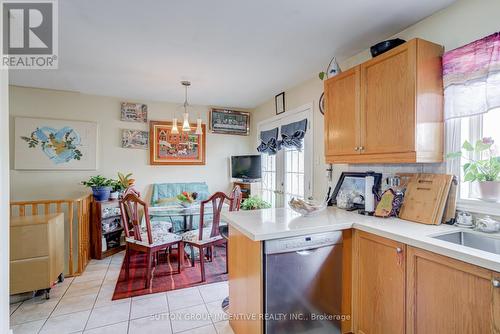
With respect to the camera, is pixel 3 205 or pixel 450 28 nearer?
pixel 3 205

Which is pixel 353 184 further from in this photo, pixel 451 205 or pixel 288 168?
pixel 288 168

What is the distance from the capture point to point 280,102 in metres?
3.83

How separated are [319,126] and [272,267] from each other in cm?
195

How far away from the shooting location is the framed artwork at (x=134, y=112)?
4.13m

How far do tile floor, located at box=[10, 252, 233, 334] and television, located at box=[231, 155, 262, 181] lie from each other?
1.97 m

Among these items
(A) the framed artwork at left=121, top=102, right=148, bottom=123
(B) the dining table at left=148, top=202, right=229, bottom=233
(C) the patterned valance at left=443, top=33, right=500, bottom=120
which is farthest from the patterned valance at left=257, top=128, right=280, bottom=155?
(C) the patterned valance at left=443, top=33, right=500, bottom=120

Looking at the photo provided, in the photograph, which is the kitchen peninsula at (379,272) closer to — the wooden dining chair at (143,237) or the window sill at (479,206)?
the window sill at (479,206)

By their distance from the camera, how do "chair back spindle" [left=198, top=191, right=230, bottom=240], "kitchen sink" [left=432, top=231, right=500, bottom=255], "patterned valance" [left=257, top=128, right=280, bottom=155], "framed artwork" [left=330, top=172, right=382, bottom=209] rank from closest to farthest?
"kitchen sink" [left=432, top=231, right=500, bottom=255], "framed artwork" [left=330, top=172, right=382, bottom=209], "chair back spindle" [left=198, top=191, right=230, bottom=240], "patterned valance" [left=257, top=128, right=280, bottom=155]

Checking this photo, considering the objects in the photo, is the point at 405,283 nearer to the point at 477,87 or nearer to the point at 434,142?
the point at 434,142

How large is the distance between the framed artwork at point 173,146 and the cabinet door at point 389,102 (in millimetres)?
3199

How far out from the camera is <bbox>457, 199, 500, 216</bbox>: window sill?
1.51 meters

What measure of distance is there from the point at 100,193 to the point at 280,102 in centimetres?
295

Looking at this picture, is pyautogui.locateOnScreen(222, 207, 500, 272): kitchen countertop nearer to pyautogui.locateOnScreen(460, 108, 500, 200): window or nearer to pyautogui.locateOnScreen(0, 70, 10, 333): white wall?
pyautogui.locateOnScreen(460, 108, 500, 200): window

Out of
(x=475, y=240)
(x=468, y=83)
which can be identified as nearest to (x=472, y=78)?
(x=468, y=83)
